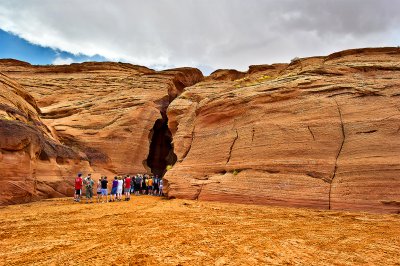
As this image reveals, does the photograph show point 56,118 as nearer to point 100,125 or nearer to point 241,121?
point 100,125

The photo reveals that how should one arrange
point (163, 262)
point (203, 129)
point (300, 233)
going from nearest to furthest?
1. point (163, 262)
2. point (300, 233)
3. point (203, 129)

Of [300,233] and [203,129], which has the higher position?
[203,129]

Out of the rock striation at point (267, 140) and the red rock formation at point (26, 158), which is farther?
the red rock formation at point (26, 158)

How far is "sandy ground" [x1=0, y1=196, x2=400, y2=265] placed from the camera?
6.53 metres

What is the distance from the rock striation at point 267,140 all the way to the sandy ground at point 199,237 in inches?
76.9

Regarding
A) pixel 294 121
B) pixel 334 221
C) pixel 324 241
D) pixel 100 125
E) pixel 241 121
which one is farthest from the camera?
pixel 100 125

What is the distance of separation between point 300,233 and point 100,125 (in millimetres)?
21519

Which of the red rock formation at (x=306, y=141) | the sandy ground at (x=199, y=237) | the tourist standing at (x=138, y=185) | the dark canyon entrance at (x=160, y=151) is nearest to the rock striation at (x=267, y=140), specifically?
the red rock formation at (x=306, y=141)

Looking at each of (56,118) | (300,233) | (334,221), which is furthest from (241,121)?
(56,118)

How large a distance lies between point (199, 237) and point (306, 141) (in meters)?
9.16

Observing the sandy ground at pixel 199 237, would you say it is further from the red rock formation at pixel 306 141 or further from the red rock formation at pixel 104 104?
the red rock formation at pixel 104 104

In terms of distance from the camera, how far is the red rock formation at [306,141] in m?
13.3

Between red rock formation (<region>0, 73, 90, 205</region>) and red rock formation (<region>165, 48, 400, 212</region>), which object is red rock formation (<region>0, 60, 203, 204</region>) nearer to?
red rock formation (<region>0, 73, 90, 205</region>)

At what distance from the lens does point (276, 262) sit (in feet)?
20.7
